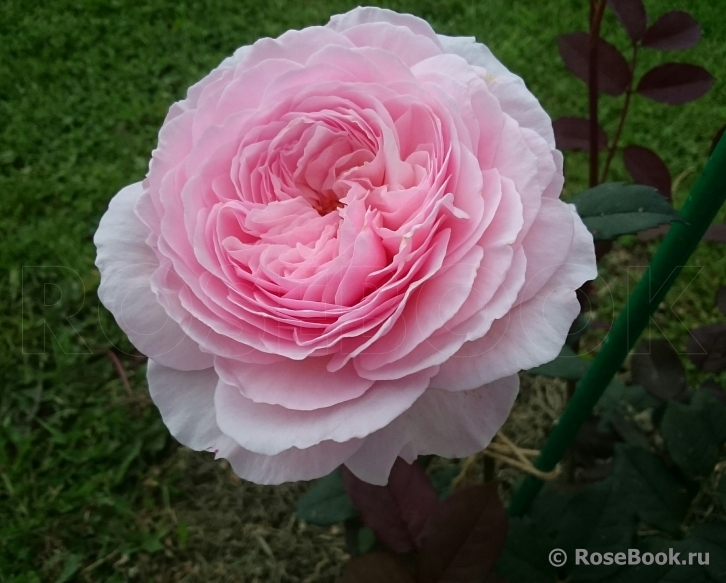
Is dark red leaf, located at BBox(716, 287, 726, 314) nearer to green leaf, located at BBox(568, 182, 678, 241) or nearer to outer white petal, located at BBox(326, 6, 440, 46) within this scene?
green leaf, located at BBox(568, 182, 678, 241)

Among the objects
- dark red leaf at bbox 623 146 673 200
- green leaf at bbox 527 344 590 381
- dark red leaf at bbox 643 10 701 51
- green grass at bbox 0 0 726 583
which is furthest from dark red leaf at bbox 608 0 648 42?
green grass at bbox 0 0 726 583

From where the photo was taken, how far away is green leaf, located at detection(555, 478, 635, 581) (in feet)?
2.06

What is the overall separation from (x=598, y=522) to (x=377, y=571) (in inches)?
11.5

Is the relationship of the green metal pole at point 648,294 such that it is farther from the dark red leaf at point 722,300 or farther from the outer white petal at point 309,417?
the dark red leaf at point 722,300

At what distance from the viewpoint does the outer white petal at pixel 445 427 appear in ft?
1.27

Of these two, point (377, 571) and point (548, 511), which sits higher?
point (377, 571)

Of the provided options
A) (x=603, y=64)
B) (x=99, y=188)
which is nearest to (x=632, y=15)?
(x=603, y=64)

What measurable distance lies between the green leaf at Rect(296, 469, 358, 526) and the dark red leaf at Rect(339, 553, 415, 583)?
0.21 m

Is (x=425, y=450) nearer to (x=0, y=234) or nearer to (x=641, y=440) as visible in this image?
(x=641, y=440)

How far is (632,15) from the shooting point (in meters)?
0.71

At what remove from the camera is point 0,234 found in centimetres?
167

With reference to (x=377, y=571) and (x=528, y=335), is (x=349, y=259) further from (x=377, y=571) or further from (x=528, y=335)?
(x=377, y=571)

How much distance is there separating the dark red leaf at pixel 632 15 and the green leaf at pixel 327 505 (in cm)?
62

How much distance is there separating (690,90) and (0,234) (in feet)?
5.47
